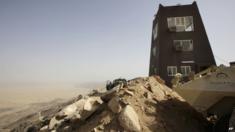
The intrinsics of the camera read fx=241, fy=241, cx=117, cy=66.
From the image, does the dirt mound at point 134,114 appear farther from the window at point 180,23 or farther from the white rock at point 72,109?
the window at point 180,23

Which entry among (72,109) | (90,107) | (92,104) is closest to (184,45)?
(92,104)

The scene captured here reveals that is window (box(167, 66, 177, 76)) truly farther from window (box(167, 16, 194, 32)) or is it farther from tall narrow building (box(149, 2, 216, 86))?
window (box(167, 16, 194, 32))

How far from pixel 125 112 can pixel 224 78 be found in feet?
17.2

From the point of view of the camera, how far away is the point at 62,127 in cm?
1083

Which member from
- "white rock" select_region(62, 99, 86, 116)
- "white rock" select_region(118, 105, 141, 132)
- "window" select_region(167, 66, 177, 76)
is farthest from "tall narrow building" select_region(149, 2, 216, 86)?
"white rock" select_region(118, 105, 141, 132)

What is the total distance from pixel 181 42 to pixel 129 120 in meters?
20.5

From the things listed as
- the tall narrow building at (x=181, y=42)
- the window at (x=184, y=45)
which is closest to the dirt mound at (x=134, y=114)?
the tall narrow building at (x=181, y=42)

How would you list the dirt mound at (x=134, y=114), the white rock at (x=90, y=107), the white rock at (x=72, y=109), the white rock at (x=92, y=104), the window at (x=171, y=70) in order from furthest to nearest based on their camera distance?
the window at (x=171, y=70), the white rock at (x=72, y=109), the white rock at (x=92, y=104), the white rock at (x=90, y=107), the dirt mound at (x=134, y=114)

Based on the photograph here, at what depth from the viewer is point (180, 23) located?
2839 centimetres

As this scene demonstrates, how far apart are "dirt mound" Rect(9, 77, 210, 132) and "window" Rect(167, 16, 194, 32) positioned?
16.6m

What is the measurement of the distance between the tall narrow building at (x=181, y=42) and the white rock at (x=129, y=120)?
18.0m

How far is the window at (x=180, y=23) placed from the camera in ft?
92.1

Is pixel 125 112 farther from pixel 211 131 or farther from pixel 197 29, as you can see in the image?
pixel 197 29

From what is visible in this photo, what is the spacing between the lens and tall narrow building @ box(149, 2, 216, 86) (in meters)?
27.5
